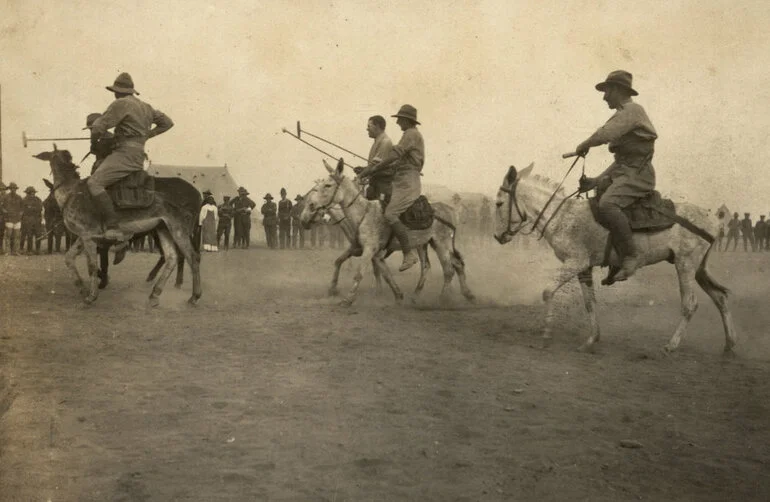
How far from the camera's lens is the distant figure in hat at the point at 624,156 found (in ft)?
28.0

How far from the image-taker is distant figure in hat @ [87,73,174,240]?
1020 cm

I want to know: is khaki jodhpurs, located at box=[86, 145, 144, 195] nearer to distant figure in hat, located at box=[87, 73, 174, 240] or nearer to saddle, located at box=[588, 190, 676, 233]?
distant figure in hat, located at box=[87, 73, 174, 240]

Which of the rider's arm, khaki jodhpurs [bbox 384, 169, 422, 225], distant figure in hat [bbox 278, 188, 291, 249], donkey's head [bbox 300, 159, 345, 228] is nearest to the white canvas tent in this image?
distant figure in hat [bbox 278, 188, 291, 249]

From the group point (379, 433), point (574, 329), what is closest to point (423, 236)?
point (574, 329)

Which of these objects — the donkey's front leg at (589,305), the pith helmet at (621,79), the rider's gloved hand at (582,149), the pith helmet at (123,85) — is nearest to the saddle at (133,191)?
the pith helmet at (123,85)

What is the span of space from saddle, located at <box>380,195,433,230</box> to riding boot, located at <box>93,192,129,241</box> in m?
4.12

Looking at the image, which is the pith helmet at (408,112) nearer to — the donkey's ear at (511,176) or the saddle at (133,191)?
the donkey's ear at (511,176)

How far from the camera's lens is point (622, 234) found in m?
8.61

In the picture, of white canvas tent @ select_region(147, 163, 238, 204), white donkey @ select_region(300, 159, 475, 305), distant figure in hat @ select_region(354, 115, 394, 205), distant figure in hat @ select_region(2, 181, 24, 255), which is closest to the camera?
white donkey @ select_region(300, 159, 475, 305)

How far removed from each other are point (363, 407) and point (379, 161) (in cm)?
686

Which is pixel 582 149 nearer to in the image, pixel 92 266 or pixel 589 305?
pixel 589 305

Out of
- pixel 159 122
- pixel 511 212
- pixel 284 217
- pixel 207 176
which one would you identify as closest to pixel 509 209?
pixel 511 212

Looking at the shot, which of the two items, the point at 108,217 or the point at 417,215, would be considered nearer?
the point at 108,217

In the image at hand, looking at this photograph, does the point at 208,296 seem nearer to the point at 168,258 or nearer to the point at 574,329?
the point at 168,258
